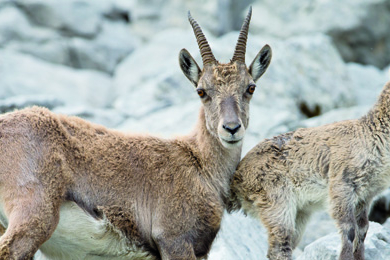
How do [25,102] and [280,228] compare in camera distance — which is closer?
[280,228]

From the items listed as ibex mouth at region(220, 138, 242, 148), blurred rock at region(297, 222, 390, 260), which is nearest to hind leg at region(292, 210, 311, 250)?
blurred rock at region(297, 222, 390, 260)

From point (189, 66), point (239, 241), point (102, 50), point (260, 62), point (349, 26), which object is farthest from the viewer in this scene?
point (102, 50)

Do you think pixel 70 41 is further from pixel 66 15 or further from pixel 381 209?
pixel 381 209

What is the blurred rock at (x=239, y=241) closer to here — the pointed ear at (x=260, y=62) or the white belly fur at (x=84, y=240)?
the white belly fur at (x=84, y=240)

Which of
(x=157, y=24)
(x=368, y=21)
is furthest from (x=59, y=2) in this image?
(x=368, y=21)

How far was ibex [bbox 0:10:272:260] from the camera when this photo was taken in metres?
6.88

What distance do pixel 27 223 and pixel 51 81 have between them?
40.1 feet

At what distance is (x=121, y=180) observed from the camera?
773cm

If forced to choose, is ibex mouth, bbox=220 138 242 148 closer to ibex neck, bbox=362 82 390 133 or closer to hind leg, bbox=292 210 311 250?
hind leg, bbox=292 210 311 250

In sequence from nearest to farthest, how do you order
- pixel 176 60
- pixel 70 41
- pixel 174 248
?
pixel 174 248 < pixel 176 60 < pixel 70 41

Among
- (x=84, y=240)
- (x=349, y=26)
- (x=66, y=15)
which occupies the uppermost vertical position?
(x=66, y=15)

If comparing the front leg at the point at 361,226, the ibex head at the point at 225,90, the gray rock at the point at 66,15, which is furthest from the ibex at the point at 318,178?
the gray rock at the point at 66,15

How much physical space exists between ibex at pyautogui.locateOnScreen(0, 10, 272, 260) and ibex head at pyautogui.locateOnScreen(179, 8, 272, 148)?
0.01 metres

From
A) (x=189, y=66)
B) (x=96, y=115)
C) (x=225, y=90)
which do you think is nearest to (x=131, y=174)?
(x=225, y=90)
